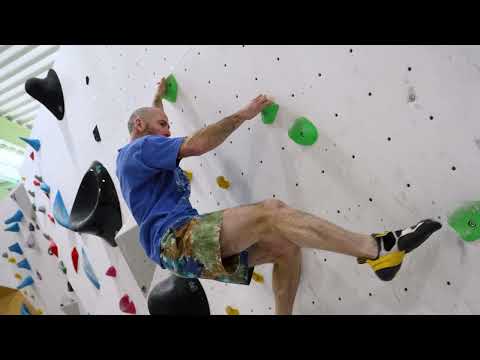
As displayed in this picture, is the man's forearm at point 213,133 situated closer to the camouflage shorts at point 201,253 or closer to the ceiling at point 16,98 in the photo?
the camouflage shorts at point 201,253

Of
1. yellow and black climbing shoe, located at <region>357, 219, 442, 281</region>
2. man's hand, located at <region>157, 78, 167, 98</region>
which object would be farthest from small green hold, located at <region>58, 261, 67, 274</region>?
yellow and black climbing shoe, located at <region>357, 219, 442, 281</region>

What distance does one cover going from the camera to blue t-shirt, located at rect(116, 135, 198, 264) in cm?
141

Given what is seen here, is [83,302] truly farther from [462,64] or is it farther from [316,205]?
[462,64]

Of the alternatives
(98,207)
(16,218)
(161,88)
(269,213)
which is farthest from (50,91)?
(269,213)

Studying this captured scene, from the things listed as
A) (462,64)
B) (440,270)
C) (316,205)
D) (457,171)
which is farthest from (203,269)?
(462,64)

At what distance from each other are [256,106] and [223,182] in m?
0.48

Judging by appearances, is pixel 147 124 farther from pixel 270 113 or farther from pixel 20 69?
pixel 20 69

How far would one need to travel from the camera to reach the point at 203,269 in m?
1.38

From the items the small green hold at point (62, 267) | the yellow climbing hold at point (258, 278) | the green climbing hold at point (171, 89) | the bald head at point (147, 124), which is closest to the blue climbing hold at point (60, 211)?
the small green hold at point (62, 267)

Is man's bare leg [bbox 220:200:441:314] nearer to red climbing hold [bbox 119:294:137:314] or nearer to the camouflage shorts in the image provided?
the camouflage shorts

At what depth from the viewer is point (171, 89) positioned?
2.03 metres

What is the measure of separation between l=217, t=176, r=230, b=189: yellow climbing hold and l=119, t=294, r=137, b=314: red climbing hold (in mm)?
1414

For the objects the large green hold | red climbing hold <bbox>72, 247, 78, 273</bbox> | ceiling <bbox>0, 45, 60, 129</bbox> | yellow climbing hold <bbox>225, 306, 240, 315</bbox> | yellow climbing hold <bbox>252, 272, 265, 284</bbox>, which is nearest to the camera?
the large green hold
